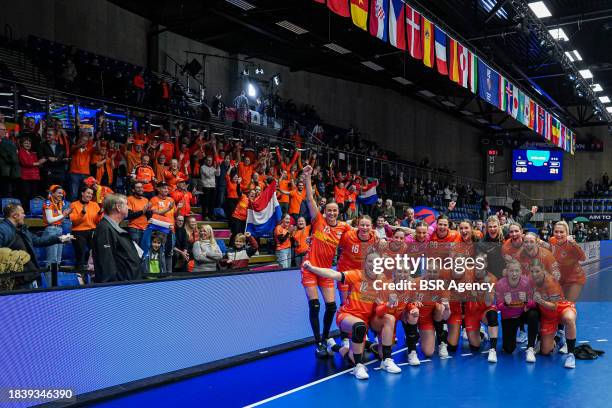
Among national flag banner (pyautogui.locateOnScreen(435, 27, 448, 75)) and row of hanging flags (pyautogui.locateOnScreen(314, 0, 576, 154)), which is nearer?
row of hanging flags (pyautogui.locateOnScreen(314, 0, 576, 154))

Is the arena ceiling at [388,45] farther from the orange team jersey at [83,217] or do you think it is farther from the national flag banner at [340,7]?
the orange team jersey at [83,217]

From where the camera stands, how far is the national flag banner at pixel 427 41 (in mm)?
12742

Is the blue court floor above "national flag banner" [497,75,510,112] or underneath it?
underneath

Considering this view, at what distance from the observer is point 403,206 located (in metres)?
20.4

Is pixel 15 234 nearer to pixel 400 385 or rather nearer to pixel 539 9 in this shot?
pixel 400 385

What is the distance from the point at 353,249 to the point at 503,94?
535 inches

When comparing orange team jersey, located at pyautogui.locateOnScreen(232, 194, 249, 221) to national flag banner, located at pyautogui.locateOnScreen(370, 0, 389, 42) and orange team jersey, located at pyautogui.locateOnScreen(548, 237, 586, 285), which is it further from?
orange team jersey, located at pyautogui.locateOnScreen(548, 237, 586, 285)

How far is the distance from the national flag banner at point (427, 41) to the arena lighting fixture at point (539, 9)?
5153 millimetres

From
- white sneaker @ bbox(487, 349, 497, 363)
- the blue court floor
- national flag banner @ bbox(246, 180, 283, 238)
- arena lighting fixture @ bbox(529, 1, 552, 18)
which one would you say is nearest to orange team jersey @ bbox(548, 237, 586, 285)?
the blue court floor

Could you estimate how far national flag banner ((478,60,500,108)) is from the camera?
52.1ft

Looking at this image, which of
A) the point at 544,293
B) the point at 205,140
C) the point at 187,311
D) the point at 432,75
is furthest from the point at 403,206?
the point at 187,311

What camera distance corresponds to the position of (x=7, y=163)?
839 centimetres

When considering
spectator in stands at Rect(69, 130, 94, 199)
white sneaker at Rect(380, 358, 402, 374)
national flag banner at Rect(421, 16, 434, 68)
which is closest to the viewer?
white sneaker at Rect(380, 358, 402, 374)

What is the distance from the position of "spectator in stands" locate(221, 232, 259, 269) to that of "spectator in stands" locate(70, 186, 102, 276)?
6.97 ft
